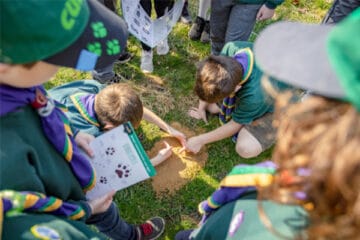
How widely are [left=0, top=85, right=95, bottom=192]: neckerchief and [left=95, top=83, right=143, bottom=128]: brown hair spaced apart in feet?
1.87

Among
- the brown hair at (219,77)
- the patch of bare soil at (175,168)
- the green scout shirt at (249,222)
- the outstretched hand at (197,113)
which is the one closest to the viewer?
the green scout shirt at (249,222)

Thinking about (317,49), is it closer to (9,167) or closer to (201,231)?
(201,231)

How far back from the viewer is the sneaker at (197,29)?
151 inches

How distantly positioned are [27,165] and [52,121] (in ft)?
0.75

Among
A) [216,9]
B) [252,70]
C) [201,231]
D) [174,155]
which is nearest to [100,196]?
[201,231]

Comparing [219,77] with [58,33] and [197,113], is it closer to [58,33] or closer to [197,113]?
[197,113]

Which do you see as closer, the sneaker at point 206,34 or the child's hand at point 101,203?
the child's hand at point 101,203

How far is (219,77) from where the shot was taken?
2559mm

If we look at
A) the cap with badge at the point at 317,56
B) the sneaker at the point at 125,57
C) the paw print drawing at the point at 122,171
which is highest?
the cap with badge at the point at 317,56

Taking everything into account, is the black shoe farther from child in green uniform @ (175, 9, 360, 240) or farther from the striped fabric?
child in green uniform @ (175, 9, 360, 240)

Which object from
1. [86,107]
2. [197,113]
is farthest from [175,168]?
[86,107]

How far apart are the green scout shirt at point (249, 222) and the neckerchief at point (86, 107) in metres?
1.13

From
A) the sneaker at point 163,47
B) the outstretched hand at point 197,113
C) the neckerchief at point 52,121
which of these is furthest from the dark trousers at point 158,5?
the neckerchief at point 52,121

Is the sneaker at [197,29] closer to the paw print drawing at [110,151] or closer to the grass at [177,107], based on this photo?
the grass at [177,107]
